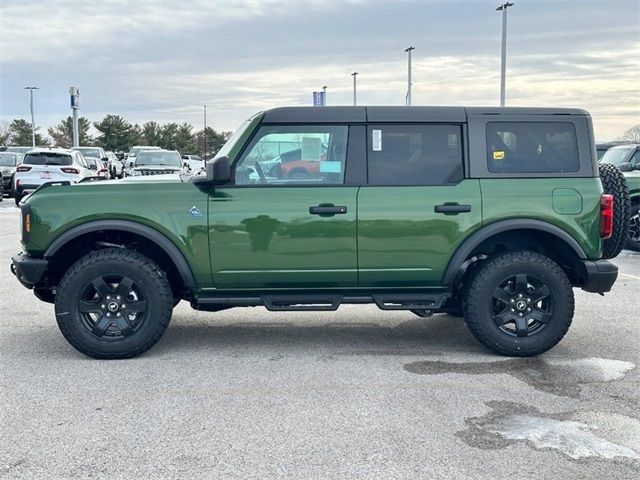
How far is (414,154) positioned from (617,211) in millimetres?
1881

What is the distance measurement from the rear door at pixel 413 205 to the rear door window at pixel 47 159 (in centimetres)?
1709

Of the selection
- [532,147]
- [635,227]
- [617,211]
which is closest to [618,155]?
[635,227]

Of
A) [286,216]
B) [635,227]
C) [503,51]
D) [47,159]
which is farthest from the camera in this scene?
[503,51]

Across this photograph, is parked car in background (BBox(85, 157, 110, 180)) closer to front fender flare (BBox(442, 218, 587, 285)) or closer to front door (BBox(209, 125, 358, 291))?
front door (BBox(209, 125, 358, 291))

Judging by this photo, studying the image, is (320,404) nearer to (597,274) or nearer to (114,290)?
(114,290)

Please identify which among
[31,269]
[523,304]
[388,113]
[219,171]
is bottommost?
[523,304]

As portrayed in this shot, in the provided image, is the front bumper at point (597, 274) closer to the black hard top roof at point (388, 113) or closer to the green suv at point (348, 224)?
the green suv at point (348, 224)

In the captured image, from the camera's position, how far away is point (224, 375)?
5.23 metres

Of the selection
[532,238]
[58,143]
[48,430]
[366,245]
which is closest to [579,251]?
[532,238]

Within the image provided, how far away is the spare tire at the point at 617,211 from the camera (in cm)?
610

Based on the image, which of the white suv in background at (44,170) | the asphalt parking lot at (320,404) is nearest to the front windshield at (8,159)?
the white suv in background at (44,170)

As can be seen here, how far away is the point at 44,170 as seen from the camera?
808 inches

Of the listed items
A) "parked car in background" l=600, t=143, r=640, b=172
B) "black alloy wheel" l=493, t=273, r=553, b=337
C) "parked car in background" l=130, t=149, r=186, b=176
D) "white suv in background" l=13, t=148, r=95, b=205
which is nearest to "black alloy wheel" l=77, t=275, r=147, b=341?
"black alloy wheel" l=493, t=273, r=553, b=337

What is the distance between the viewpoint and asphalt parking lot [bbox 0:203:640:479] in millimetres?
3740
